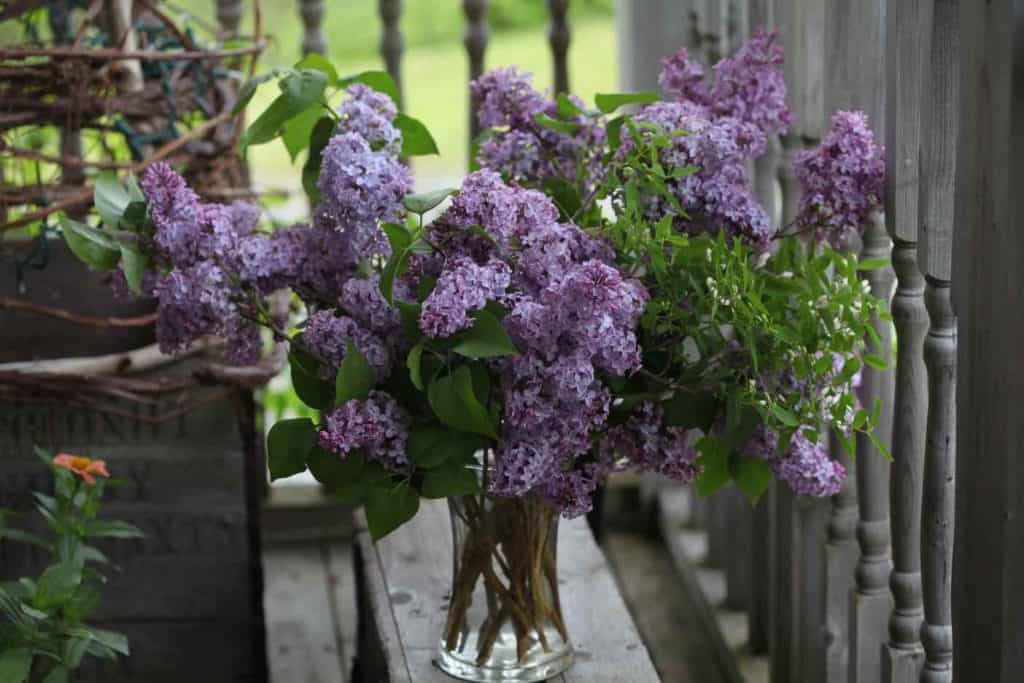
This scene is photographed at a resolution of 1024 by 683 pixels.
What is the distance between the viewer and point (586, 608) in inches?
62.5

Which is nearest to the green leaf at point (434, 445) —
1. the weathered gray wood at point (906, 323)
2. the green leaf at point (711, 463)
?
the green leaf at point (711, 463)

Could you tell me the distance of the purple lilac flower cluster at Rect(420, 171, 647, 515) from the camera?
43.3 inches

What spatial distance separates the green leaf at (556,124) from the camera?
4.29 ft

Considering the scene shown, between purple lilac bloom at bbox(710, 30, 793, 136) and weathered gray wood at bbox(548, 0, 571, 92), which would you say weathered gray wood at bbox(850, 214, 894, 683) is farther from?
weathered gray wood at bbox(548, 0, 571, 92)

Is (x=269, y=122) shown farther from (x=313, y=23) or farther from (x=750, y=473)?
(x=313, y=23)

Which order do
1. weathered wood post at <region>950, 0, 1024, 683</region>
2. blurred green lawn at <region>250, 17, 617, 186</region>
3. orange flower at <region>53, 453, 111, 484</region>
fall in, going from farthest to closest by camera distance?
blurred green lawn at <region>250, 17, 617, 186</region> → orange flower at <region>53, 453, 111, 484</region> → weathered wood post at <region>950, 0, 1024, 683</region>

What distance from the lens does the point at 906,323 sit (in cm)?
140

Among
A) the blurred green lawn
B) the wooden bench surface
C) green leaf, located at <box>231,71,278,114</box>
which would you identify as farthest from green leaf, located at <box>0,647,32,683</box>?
the blurred green lawn

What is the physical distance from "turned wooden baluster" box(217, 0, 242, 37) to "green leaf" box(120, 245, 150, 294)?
45.6 inches

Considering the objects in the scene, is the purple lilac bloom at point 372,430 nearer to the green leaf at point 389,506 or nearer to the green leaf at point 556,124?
the green leaf at point 389,506

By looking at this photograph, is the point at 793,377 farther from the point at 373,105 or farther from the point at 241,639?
the point at 241,639

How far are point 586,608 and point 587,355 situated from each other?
55cm

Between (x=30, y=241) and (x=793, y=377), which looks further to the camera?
(x=30, y=241)

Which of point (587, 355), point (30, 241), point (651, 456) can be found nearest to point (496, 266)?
point (587, 355)
